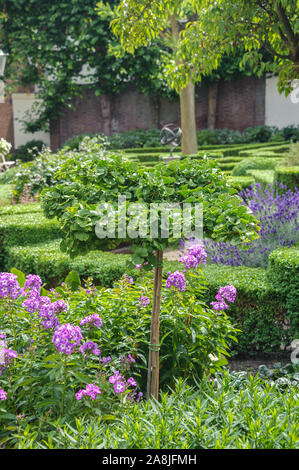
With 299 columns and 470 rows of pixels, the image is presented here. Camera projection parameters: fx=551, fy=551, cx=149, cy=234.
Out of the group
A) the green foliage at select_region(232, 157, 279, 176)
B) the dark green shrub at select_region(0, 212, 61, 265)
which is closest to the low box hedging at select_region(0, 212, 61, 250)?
the dark green shrub at select_region(0, 212, 61, 265)

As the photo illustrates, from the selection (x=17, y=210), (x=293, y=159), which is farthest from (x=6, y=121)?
(x=17, y=210)

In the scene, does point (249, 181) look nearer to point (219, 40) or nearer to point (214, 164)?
point (219, 40)

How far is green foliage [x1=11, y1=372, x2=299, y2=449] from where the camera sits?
2.01m

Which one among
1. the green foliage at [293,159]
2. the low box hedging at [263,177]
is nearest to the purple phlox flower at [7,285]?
the low box hedging at [263,177]

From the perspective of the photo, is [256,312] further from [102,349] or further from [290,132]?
[290,132]

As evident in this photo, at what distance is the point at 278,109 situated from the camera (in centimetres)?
2170

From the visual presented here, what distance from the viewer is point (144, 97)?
2352 centimetres

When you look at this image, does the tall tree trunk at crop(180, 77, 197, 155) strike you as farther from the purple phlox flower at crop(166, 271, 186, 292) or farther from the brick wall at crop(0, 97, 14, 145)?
the purple phlox flower at crop(166, 271, 186, 292)

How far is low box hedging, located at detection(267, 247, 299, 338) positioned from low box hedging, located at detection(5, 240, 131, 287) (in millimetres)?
1208

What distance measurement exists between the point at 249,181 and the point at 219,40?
8.14ft

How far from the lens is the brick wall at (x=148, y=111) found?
22297 millimetres

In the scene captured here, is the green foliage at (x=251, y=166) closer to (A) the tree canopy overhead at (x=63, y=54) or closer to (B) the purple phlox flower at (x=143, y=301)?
(B) the purple phlox flower at (x=143, y=301)

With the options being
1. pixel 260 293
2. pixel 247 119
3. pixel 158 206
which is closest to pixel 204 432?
pixel 158 206

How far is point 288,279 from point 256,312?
15.8 inches
